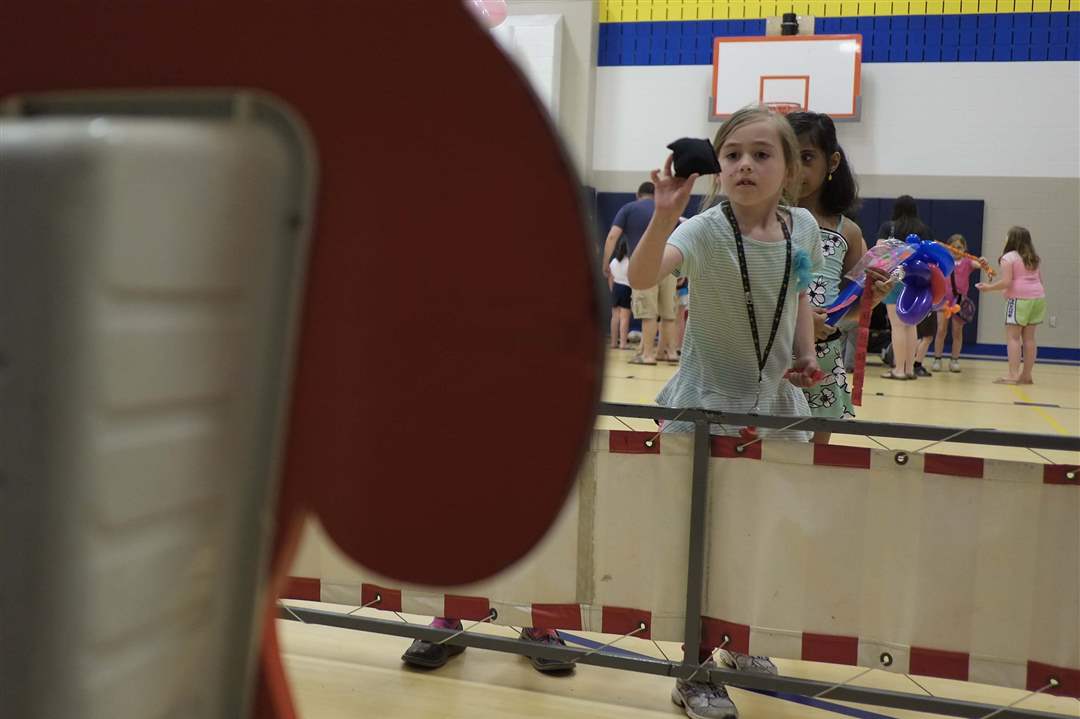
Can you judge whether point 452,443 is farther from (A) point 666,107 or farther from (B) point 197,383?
(A) point 666,107

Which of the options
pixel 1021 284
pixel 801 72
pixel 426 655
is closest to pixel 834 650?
pixel 426 655

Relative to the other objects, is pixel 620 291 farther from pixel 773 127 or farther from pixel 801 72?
pixel 773 127

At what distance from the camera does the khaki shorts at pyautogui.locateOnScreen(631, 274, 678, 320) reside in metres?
9.16

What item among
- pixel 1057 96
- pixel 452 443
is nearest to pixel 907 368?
pixel 1057 96

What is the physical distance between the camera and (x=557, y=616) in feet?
8.18

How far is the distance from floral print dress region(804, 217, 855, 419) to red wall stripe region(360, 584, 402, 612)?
4.16 ft

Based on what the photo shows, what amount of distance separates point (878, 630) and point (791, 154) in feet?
3.75

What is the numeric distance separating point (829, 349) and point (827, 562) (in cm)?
74

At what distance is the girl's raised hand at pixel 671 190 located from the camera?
1.14 meters

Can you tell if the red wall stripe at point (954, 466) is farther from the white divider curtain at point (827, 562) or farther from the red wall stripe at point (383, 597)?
the red wall stripe at point (383, 597)

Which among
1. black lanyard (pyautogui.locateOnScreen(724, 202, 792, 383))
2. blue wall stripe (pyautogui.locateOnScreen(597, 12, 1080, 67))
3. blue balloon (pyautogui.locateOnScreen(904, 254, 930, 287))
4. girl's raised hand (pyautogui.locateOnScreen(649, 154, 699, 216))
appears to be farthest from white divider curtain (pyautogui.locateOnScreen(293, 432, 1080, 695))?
blue wall stripe (pyautogui.locateOnScreen(597, 12, 1080, 67))

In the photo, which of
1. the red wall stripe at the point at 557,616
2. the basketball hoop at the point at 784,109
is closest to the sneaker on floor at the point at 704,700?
the red wall stripe at the point at 557,616

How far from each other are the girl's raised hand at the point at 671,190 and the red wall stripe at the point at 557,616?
1.54m

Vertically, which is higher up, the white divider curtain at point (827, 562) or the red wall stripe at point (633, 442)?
the red wall stripe at point (633, 442)
